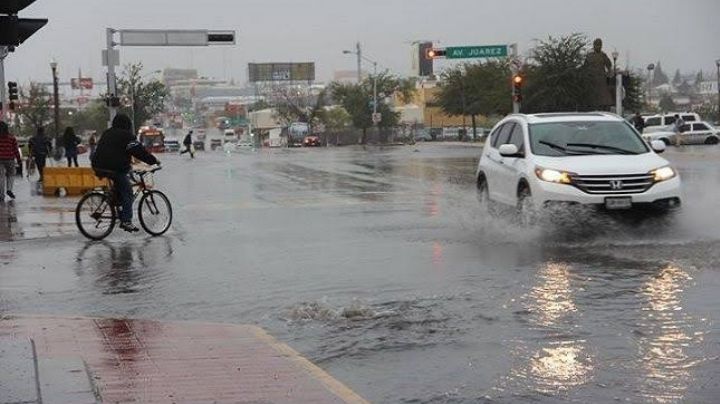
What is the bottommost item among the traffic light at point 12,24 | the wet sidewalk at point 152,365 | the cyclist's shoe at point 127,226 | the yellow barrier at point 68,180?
the wet sidewalk at point 152,365

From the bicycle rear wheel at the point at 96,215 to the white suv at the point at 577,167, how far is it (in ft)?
18.2

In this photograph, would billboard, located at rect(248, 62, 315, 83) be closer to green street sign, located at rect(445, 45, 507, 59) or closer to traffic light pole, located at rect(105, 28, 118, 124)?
green street sign, located at rect(445, 45, 507, 59)

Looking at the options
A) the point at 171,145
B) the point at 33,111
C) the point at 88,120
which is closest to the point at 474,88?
the point at 171,145

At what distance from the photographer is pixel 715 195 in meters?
16.6

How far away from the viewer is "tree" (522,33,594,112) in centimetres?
5250

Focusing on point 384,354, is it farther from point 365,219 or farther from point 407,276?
point 365,219

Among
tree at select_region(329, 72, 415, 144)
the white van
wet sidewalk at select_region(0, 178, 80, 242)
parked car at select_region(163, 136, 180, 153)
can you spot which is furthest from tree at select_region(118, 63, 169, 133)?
wet sidewalk at select_region(0, 178, 80, 242)

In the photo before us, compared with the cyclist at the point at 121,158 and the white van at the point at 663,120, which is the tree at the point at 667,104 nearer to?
the white van at the point at 663,120

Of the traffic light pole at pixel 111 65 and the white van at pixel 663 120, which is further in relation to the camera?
the white van at pixel 663 120

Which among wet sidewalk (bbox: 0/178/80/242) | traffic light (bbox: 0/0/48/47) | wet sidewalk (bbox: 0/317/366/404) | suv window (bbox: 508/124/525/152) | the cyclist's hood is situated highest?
traffic light (bbox: 0/0/48/47)

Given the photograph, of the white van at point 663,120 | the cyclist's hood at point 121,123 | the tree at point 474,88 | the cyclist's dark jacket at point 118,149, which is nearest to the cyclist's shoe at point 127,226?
the cyclist's dark jacket at point 118,149

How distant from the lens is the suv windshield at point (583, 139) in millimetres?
12805

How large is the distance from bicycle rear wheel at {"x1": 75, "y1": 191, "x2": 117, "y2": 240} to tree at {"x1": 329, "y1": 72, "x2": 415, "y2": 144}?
7688 cm

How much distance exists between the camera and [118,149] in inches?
518
